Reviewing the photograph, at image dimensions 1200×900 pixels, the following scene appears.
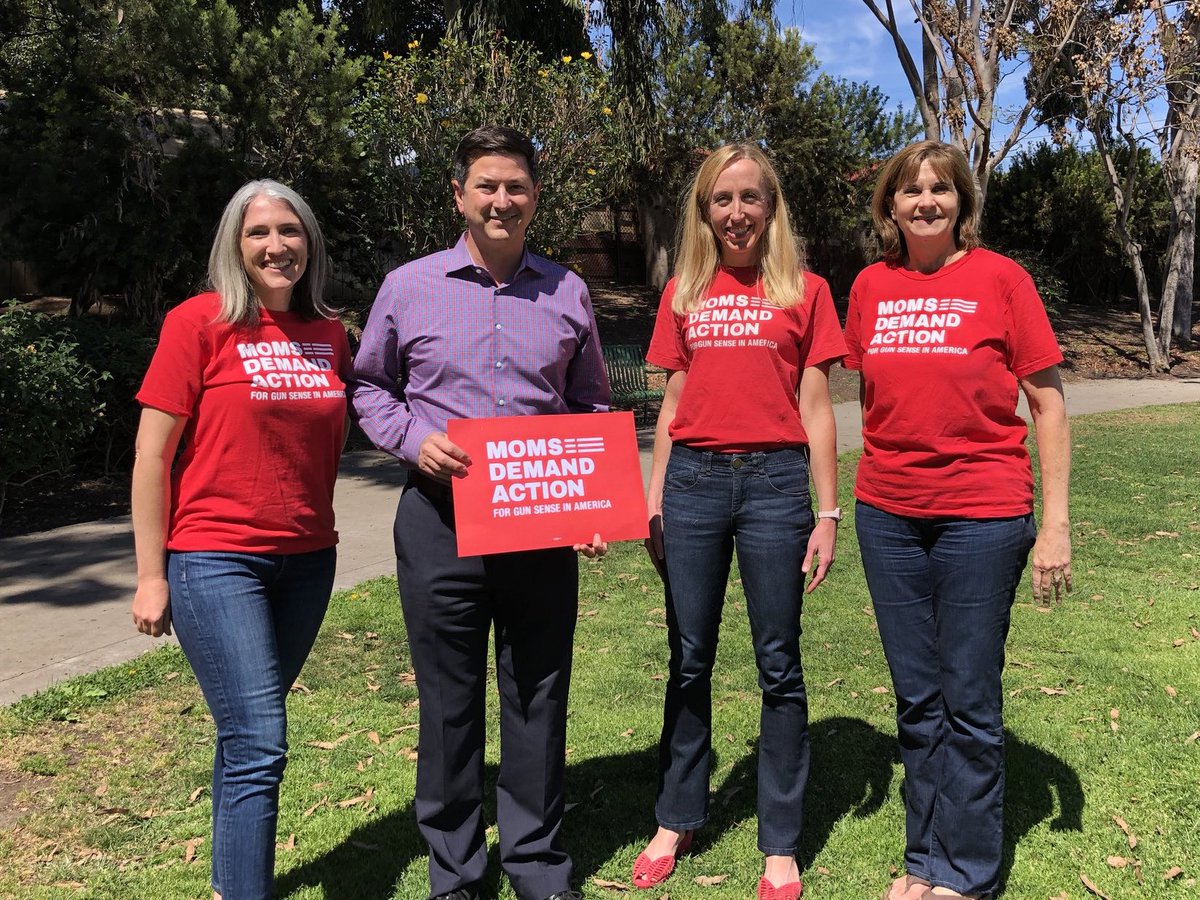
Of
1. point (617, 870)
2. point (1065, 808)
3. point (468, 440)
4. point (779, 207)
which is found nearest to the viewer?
point (468, 440)

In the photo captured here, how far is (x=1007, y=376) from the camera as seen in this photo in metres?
2.80

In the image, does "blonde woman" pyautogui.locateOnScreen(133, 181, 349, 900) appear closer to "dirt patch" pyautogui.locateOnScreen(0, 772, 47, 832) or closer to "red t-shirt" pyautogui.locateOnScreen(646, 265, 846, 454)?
"red t-shirt" pyautogui.locateOnScreen(646, 265, 846, 454)

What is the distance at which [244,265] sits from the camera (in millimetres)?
2662

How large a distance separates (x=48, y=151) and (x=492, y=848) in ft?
32.9

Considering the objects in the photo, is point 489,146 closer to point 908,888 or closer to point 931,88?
point 908,888

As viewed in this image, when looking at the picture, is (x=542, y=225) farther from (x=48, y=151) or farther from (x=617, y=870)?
(x=617, y=870)

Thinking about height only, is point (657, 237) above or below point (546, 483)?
above

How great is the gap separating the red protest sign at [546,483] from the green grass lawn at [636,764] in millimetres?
1240

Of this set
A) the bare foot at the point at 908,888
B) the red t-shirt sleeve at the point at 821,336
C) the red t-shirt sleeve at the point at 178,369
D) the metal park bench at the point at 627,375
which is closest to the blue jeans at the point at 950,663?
the bare foot at the point at 908,888

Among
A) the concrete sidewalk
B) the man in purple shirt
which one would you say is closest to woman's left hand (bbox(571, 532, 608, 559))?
the man in purple shirt

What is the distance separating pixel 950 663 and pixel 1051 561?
0.41 meters

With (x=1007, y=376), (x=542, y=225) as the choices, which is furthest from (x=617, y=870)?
(x=542, y=225)

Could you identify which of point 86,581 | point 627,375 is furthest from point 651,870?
point 627,375

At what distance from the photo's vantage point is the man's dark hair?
2.71m
